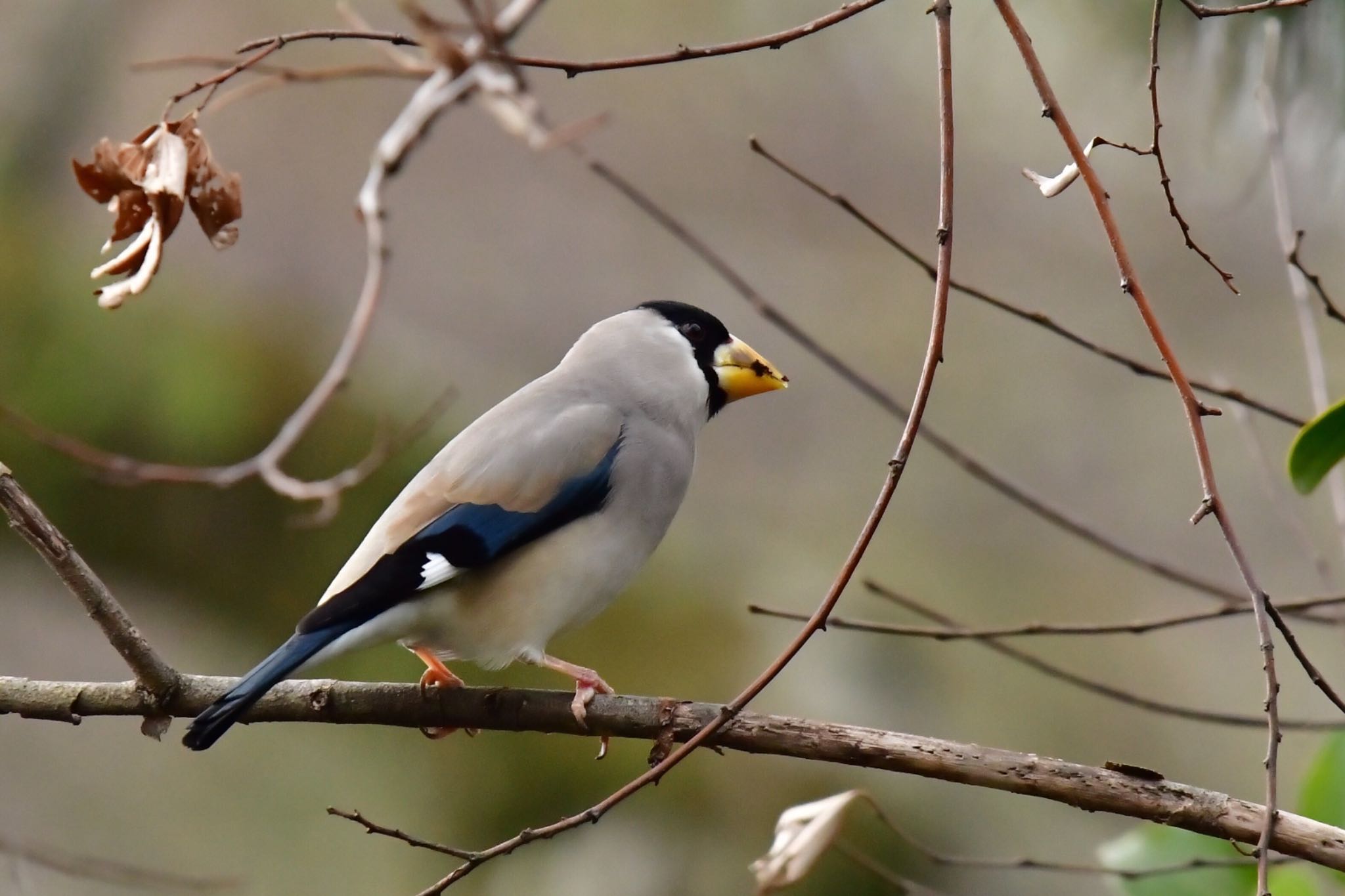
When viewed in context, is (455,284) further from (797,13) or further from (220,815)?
(220,815)

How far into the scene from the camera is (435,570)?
2.32m

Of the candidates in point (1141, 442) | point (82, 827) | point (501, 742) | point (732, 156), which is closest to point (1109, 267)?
point (1141, 442)

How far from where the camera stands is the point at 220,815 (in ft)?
15.2

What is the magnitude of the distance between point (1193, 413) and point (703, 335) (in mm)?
1644

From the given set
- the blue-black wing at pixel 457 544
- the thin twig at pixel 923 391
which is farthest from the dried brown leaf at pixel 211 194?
the thin twig at pixel 923 391

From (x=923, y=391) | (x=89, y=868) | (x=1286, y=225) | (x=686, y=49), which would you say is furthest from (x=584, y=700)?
(x=89, y=868)

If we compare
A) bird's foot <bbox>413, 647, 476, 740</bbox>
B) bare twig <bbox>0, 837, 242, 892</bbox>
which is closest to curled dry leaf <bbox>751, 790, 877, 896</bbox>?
bird's foot <bbox>413, 647, 476, 740</bbox>

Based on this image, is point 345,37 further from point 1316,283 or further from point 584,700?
point 1316,283

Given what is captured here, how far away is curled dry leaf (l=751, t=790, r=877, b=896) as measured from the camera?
1975 mm

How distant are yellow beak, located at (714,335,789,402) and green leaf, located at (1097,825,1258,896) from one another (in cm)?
113

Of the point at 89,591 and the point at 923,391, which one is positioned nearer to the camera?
the point at 923,391

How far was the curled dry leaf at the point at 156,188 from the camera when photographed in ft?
6.06

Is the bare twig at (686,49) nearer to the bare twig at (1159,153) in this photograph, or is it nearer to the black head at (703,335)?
the bare twig at (1159,153)

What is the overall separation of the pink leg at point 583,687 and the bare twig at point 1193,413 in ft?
3.21
